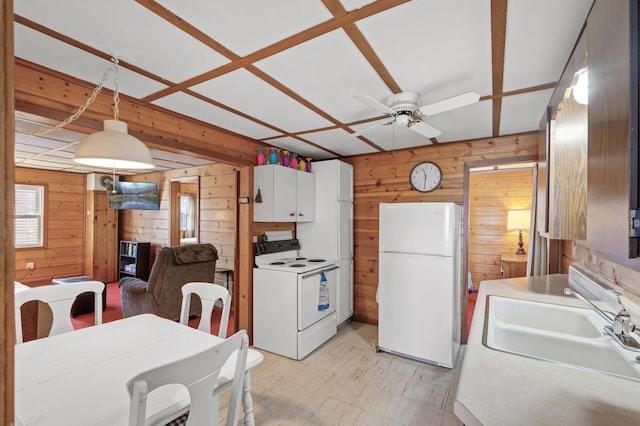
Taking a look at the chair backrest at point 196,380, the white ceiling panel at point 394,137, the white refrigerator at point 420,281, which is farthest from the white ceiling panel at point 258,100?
the chair backrest at point 196,380

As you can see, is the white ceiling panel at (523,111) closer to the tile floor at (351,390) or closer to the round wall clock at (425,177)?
the round wall clock at (425,177)

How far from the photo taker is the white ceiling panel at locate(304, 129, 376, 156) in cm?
311

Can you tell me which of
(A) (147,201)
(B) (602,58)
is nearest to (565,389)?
(B) (602,58)

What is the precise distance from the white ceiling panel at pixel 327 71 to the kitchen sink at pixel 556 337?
1.50m

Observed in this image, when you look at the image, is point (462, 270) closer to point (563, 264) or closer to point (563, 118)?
point (563, 264)

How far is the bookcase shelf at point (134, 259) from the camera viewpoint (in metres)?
5.34

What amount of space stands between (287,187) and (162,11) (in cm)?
227

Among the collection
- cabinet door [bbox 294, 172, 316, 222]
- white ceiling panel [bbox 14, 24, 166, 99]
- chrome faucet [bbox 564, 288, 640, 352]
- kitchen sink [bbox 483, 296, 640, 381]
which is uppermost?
white ceiling panel [bbox 14, 24, 166, 99]

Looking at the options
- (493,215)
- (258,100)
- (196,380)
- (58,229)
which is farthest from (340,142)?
(58,229)

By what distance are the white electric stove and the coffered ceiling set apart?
1.61m

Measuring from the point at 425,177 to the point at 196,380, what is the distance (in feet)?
10.8

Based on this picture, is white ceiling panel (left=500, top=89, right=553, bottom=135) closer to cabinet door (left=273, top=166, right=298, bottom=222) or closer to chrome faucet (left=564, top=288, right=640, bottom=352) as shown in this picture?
chrome faucet (left=564, top=288, right=640, bottom=352)

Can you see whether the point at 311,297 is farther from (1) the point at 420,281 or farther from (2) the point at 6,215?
(2) the point at 6,215

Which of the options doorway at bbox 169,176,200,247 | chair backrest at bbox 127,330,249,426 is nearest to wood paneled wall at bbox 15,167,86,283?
doorway at bbox 169,176,200,247
